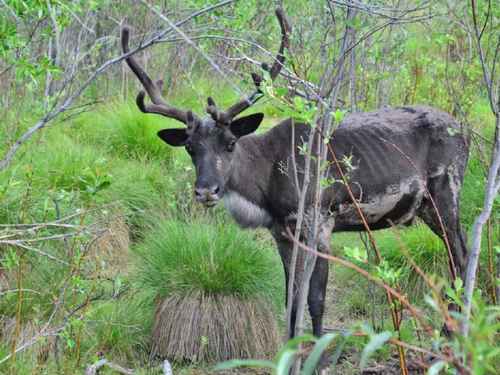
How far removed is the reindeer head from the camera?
616 cm

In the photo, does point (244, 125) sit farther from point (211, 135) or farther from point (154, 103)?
point (154, 103)

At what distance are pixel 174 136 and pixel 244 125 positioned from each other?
582mm

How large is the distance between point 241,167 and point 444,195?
1701 millimetres

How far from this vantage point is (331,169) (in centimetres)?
666

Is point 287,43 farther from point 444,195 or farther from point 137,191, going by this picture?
point 137,191

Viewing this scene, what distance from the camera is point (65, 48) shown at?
11539 millimetres

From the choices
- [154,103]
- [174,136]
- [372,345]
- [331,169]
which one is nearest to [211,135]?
[174,136]

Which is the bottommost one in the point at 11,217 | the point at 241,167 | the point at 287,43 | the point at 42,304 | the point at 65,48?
the point at 42,304

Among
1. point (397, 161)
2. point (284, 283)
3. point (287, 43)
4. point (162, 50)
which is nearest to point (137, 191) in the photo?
point (284, 283)

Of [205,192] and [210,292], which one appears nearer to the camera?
[205,192]

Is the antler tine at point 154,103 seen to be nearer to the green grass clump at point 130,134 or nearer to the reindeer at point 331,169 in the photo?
the reindeer at point 331,169

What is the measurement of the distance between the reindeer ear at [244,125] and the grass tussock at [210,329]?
1281 mm

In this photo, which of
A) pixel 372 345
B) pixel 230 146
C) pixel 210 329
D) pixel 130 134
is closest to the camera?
pixel 372 345

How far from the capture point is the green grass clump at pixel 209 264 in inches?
265
